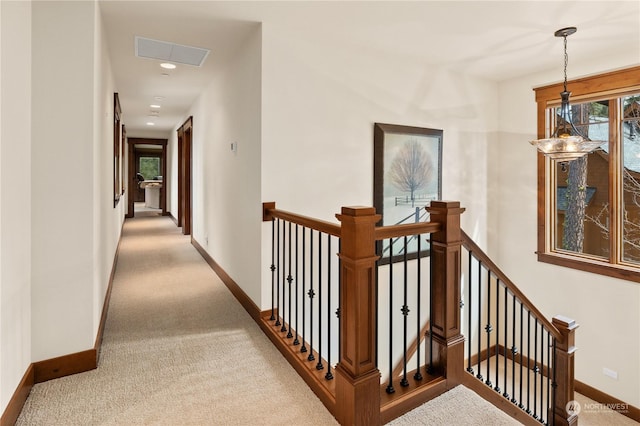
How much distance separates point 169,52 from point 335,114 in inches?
66.0

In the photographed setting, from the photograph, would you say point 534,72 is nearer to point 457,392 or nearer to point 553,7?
point 553,7

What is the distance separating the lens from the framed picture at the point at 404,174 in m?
3.59

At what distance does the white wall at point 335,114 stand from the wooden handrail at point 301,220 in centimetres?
9

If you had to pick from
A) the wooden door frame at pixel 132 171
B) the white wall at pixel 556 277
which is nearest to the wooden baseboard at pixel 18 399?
the white wall at pixel 556 277

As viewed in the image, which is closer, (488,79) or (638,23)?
(638,23)

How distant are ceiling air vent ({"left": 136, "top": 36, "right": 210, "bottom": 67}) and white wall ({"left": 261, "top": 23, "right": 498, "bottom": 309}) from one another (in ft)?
3.09

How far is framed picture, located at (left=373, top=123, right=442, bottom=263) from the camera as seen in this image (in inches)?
141

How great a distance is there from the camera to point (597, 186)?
393 centimetres

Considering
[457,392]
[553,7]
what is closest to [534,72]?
[553,7]

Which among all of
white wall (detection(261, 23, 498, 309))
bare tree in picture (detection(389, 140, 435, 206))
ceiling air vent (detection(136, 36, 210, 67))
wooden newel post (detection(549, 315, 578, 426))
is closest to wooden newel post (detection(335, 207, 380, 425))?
white wall (detection(261, 23, 498, 309))

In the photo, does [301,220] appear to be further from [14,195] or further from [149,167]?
[149,167]

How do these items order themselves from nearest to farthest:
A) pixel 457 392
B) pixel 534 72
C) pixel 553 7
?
pixel 457 392 < pixel 553 7 < pixel 534 72

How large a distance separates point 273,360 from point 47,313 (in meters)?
1.30

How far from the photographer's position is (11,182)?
1.69 metres
